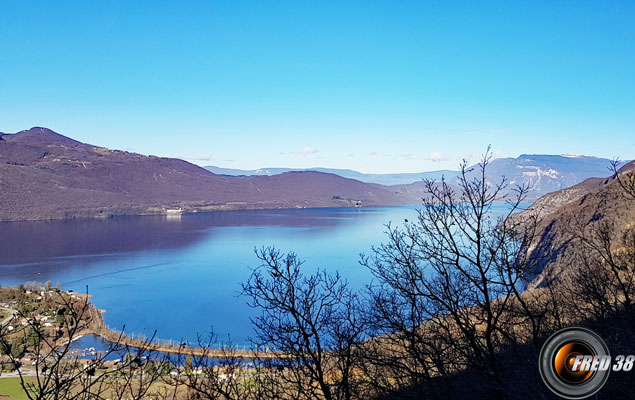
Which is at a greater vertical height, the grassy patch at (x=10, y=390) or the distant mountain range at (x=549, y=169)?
the distant mountain range at (x=549, y=169)

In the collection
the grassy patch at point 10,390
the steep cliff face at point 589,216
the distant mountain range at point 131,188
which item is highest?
the distant mountain range at point 131,188

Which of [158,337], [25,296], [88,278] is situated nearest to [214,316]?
[158,337]

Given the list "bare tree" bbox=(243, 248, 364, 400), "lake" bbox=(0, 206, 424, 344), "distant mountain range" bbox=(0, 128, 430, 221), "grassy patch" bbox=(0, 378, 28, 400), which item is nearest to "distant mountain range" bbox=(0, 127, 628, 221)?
"distant mountain range" bbox=(0, 128, 430, 221)

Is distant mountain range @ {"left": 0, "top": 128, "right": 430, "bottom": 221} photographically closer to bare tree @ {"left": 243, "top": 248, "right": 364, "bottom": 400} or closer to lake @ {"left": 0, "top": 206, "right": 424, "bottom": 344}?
lake @ {"left": 0, "top": 206, "right": 424, "bottom": 344}

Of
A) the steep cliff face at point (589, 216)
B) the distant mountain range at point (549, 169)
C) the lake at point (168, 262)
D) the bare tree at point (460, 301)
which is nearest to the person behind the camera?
the bare tree at point (460, 301)

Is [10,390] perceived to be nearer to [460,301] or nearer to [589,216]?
[460,301]

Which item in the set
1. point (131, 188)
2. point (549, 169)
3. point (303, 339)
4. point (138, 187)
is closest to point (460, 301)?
point (303, 339)

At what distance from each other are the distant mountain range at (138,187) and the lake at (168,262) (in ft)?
44.5

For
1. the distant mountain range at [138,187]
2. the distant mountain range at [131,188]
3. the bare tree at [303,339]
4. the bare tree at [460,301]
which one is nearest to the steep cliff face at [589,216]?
the bare tree at [460,301]

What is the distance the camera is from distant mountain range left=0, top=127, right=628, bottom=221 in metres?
75.5

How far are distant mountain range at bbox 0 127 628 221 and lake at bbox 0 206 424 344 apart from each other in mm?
13571

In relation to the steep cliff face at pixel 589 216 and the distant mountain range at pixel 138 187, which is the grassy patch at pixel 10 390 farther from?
the distant mountain range at pixel 138 187

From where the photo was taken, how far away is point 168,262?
117 ft

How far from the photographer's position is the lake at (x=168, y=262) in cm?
2131
